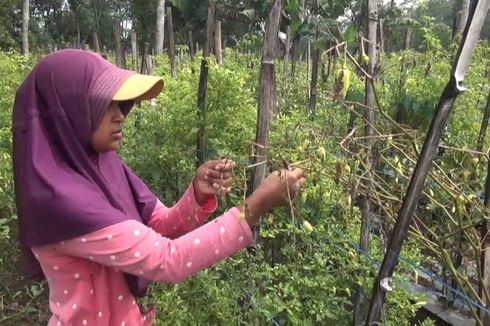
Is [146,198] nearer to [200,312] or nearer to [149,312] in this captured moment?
[149,312]

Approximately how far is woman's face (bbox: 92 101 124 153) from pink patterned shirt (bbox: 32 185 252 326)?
0.22 meters

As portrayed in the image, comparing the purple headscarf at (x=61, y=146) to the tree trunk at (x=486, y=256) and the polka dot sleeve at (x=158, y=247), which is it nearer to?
the polka dot sleeve at (x=158, y=247)

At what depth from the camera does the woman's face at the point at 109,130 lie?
1.20m

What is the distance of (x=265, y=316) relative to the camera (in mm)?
1846

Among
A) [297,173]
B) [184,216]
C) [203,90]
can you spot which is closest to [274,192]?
[297,173]

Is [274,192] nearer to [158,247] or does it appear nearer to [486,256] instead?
[158,247]

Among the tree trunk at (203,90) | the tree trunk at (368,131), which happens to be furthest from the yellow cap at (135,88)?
the tree trunk at (203,90)

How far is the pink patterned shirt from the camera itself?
1121mm

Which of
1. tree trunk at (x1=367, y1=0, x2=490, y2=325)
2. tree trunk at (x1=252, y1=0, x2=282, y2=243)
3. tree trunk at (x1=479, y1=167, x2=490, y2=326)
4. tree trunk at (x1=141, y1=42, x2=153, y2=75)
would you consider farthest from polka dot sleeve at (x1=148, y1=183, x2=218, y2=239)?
tree trunk at (x1=141, y1=42, x2=153, y2=75)

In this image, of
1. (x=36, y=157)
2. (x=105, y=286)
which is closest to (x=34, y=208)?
(x=36, y=157)

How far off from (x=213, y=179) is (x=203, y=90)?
4.18 ft

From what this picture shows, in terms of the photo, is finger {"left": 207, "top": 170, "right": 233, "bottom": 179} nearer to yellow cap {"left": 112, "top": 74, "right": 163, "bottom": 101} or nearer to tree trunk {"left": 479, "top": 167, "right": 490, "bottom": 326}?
yellow cap {"left": 112, "top": 74, "right": 163, "bottom": 101}

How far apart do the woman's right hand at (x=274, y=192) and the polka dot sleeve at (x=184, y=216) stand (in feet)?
1.16

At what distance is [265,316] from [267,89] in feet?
2.70
